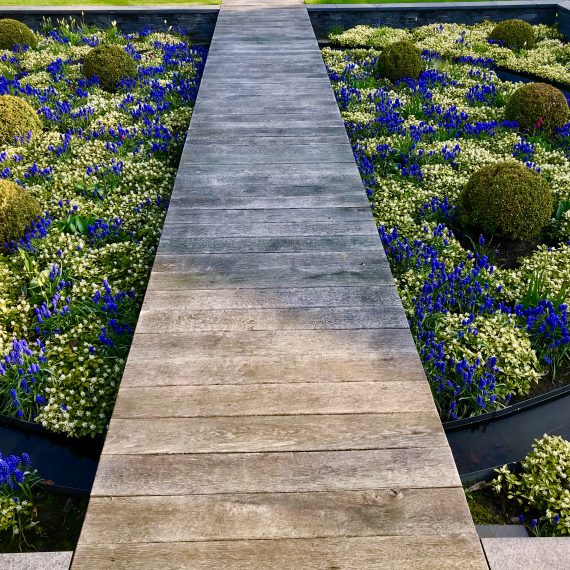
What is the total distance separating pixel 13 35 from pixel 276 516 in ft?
40.8

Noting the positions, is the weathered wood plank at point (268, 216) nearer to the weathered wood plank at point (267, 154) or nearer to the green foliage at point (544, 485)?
the weathered wood plank at point (267, 154)

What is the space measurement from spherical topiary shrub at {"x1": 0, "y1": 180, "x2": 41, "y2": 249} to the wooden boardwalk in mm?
1620

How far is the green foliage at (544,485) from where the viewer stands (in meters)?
2.92

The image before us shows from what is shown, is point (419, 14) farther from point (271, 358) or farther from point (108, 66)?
point (271, 358)

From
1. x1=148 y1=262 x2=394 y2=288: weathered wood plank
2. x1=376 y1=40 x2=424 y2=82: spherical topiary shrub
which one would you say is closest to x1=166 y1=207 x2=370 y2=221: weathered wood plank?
x1=148 y1=262 x2=394 y2=288: weathered wood plank

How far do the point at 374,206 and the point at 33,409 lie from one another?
3.86 meters

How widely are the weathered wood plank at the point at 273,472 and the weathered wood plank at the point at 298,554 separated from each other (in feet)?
0.83

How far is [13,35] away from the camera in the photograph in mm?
11227

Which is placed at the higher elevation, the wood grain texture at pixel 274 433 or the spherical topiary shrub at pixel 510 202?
the wood grain texture at pixel 274 433

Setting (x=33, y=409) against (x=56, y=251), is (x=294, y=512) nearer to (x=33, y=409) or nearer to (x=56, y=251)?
(x=33, y=409)

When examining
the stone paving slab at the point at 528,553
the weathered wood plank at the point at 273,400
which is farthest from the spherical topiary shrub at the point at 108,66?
→ the stone paving slab at the point at 528,553

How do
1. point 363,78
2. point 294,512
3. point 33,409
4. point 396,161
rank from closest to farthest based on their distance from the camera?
point 294,512
point 33,409
point 396,161
point 363,78

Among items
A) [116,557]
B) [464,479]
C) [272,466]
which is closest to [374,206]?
[464,479]

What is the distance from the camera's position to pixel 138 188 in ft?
19.6
